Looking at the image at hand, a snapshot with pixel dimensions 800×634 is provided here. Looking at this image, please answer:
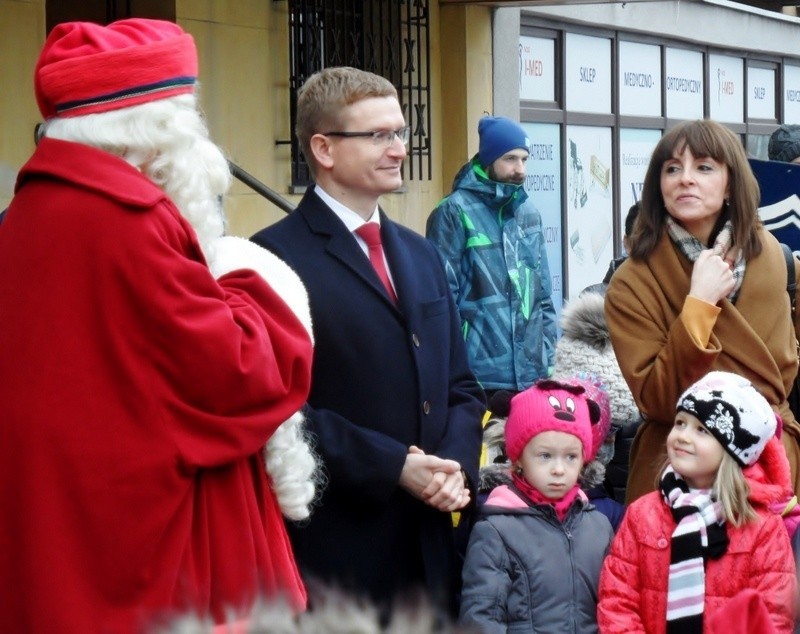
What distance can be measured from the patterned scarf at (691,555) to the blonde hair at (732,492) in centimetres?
3

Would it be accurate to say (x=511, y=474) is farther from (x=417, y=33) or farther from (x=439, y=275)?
(x=417, y=33)

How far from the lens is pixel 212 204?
290cm

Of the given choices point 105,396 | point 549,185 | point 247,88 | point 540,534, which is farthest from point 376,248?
point 549,185

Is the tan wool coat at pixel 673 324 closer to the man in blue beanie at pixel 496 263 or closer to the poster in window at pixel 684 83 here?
the man in blue beanie at pixel 496 263

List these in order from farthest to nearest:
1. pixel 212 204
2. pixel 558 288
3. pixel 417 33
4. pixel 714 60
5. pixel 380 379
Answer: pixel 714 60
pixel 558 288
pixel 417 33
pixel 380 379
pixel 212 204

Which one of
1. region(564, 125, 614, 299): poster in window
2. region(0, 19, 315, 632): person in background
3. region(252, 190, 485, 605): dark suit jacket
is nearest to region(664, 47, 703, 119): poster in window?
region(564, 125, 614, 299): poster in window

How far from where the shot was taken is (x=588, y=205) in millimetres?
14156

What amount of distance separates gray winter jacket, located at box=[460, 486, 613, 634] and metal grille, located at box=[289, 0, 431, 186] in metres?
5.52

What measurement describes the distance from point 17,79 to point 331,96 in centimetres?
411

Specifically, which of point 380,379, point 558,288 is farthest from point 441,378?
point 558,288

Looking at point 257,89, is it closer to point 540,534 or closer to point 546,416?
point 546,416

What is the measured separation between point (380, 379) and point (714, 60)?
1399 cm

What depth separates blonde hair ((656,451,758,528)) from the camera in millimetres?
4023

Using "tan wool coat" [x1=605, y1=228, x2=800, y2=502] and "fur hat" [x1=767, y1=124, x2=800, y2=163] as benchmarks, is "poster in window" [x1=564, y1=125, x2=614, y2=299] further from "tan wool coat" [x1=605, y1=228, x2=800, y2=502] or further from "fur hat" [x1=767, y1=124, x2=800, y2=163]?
"tan wool coat" [x1=605, y1=228, x2=800, y2=502]
